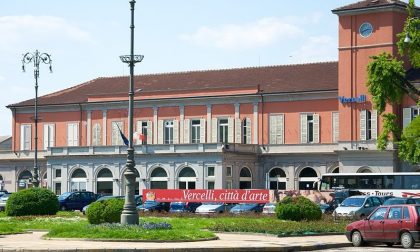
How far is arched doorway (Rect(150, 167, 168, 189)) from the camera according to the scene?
8450cm

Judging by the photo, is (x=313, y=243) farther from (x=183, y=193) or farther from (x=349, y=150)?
(x=349, y=150)

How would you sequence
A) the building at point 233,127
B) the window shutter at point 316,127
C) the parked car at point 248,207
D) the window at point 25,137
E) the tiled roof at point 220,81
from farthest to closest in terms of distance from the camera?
the window at point 25,137
the tiled roof at point 220,81
the window shutter at point 316,127
the building at point 233,127
the parked car at point 248,207

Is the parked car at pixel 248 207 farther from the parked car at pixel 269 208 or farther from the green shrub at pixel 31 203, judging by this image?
the green shrub at pixel 31 203

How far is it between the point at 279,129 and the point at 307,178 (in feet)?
17.4

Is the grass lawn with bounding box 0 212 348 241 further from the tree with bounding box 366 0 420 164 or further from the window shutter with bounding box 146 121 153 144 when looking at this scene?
the window shutter with bounding box 146 121 153 144

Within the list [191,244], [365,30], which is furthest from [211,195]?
[191,244]

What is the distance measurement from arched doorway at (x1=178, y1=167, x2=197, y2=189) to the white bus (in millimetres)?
17154

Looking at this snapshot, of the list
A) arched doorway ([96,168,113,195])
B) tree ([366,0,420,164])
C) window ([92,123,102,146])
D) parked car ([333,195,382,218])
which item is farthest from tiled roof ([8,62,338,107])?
A: parked car ([333,195,382,218])

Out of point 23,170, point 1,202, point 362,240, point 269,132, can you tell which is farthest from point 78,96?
point 362,240

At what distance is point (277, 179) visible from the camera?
277 ft

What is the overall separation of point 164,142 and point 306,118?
48.5 ft

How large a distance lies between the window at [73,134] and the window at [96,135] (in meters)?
1.97

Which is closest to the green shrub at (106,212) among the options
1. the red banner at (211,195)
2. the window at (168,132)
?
the red banner at (211,195)

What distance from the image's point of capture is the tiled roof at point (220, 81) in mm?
84750
